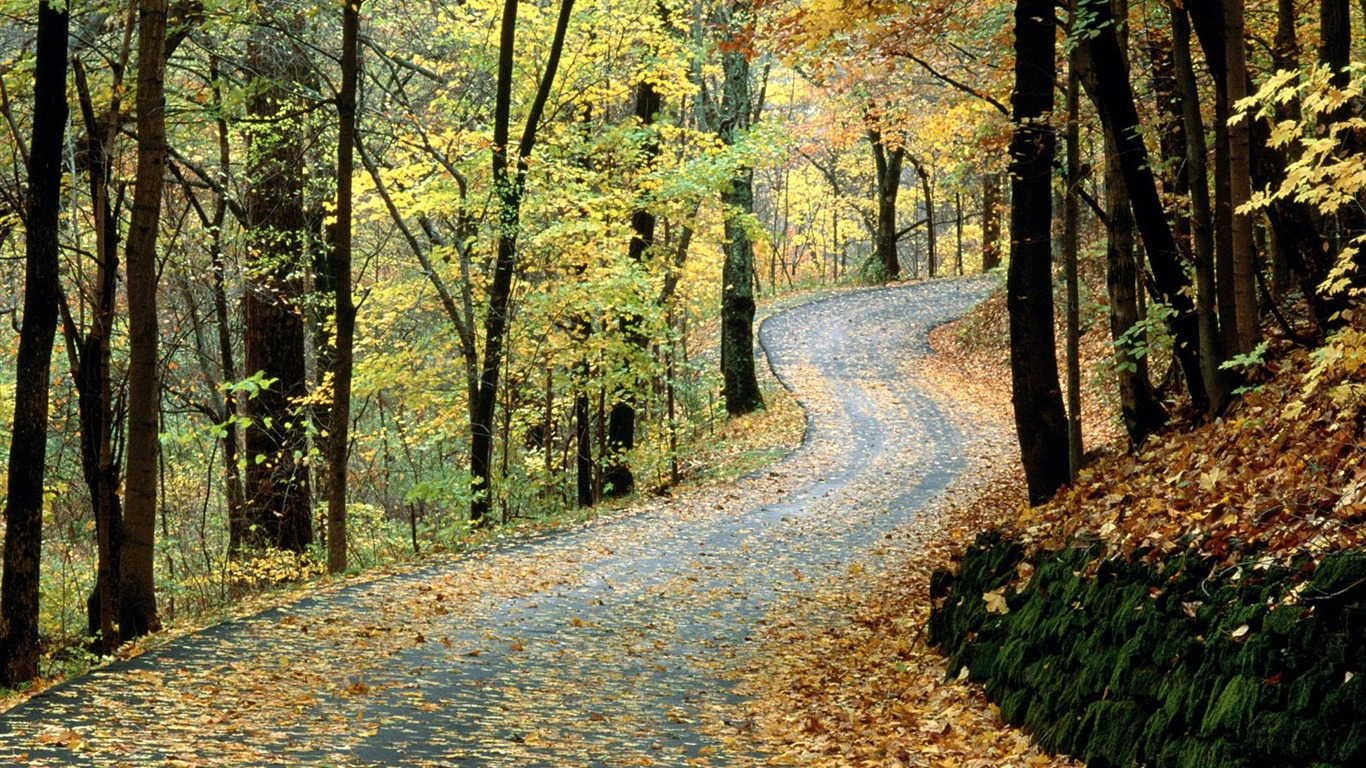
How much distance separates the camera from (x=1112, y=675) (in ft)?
19.4

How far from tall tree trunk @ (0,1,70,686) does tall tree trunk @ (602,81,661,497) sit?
33.0ft

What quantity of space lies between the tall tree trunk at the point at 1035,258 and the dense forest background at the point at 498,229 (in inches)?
1.2

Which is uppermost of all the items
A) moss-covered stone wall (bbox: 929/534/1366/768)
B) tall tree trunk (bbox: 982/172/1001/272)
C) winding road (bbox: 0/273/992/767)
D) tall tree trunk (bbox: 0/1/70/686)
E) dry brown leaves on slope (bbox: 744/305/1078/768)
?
tall tree trunk (bbox: 982/172/1001/272)

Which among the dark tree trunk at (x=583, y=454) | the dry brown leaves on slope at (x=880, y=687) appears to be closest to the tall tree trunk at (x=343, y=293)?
the dry brown leaves on slope at (x=880, y=687)

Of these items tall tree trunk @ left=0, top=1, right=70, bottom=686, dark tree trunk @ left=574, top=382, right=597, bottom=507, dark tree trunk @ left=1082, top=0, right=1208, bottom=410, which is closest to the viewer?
tall tree trunk @ left=0, top=1, right=70, bottom=686

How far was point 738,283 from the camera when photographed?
24.0 m

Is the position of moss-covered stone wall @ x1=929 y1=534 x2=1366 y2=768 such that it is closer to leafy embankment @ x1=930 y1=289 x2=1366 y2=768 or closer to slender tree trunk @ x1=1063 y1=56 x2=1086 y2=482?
leafy embankment @ x1=930 y1=289 x2=1366 y2=768

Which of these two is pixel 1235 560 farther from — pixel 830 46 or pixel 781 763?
pixel 830 46

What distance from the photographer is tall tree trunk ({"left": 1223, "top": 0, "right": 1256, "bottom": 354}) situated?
27.8ft

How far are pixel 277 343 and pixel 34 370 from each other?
7.59 m

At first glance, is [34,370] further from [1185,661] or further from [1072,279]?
[1072,279]

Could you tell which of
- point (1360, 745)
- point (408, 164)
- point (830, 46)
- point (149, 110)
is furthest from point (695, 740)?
point (408, 164)

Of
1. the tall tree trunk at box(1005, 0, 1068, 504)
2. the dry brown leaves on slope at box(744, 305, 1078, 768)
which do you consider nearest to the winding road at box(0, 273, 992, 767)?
the dry brown leaves on slope at box(744, 305, 1078, 768)

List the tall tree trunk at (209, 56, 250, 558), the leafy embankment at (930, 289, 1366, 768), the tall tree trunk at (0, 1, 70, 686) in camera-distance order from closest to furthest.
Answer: the leafy embankment at (930, 289, 1366, 768), the tall tree trunk at (0, 1, 70, 686), the tall tree trunk at (209, 56, 250, 558)
